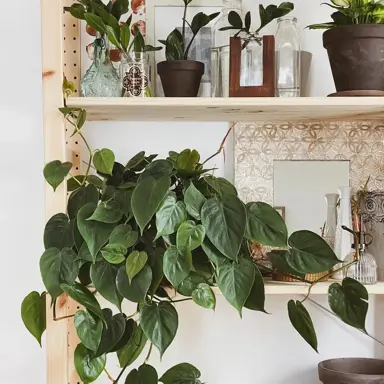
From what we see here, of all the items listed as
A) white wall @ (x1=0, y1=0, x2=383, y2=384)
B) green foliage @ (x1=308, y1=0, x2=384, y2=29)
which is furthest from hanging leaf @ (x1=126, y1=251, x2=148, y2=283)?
green foliage @ (x1=308, y1=0, x2=384, y2=29)

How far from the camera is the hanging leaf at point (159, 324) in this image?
4.16 feet

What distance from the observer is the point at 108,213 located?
129cm

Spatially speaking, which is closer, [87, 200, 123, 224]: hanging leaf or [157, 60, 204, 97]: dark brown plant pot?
[87, 200, 123, 224]: hanging leaf

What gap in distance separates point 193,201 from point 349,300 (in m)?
0.34

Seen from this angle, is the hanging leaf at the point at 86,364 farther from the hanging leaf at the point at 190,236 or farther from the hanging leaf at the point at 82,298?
the hanging leaf at the point at 190,236

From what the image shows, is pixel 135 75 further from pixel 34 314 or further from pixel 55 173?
pixel 34 314

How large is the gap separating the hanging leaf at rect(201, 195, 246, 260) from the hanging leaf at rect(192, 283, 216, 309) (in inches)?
3.4

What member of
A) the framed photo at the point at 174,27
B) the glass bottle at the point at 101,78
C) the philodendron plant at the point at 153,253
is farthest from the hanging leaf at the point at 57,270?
the framed photo at the point at 174,27

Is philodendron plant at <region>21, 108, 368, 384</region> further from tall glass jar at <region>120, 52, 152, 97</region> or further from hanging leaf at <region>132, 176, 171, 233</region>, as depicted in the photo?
tall glass jar at <region>120, 52, 152, 97</region>

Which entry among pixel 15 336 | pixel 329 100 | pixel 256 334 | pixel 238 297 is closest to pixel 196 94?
pixel 329 100

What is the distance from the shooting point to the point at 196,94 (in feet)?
4.93


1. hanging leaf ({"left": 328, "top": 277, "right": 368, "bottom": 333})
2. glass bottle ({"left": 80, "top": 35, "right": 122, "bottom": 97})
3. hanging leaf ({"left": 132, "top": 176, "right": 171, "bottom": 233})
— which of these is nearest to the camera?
hanging leaf ({"left": 132, "top": 176, "right": 171, "bottom": 233})

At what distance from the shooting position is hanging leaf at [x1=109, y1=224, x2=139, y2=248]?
1274 mm

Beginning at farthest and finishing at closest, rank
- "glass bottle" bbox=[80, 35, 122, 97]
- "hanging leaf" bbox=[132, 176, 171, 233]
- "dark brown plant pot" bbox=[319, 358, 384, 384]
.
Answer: "dark brown plant pot" bbox=[319, 358, 384, 384] → "glass bottle" bbox=[80, 35, 122, 97] → "hanging leaf" bbox=[132, 176, 171, 233]
